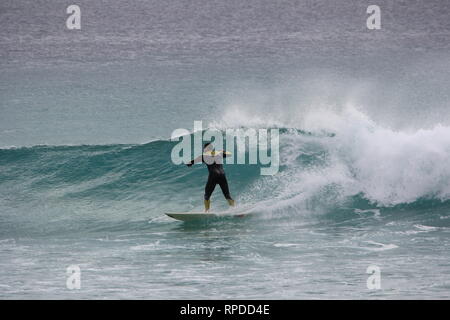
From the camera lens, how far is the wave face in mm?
15555

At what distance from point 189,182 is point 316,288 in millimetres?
8847

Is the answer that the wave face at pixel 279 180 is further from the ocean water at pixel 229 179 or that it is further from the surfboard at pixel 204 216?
the surfboard at pixel 204 216

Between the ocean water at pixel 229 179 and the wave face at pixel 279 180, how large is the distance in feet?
0.15

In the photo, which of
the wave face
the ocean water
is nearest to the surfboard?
the ocean water

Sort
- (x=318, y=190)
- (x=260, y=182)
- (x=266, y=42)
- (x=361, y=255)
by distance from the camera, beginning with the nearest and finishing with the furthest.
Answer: (x=361, y=255) → (x=318, y=190) → (x=260, y=182) → (x=266, y=42)

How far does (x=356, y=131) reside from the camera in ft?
57.9

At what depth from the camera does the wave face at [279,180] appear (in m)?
15.6

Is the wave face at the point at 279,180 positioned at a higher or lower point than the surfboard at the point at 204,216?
higher

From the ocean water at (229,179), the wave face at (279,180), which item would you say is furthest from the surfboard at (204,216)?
the wave face at (279,180)

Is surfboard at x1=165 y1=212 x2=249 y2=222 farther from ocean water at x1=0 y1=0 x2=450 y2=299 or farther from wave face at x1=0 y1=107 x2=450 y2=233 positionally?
wave face at x1=0 y1=107 x2=450 y2=233

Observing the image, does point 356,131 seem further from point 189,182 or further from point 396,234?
point 396,234

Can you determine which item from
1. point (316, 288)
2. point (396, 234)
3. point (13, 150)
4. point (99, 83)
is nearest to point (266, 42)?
point (99, 83)

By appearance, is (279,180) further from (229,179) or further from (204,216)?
(204,216)

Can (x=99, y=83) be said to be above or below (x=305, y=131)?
above
